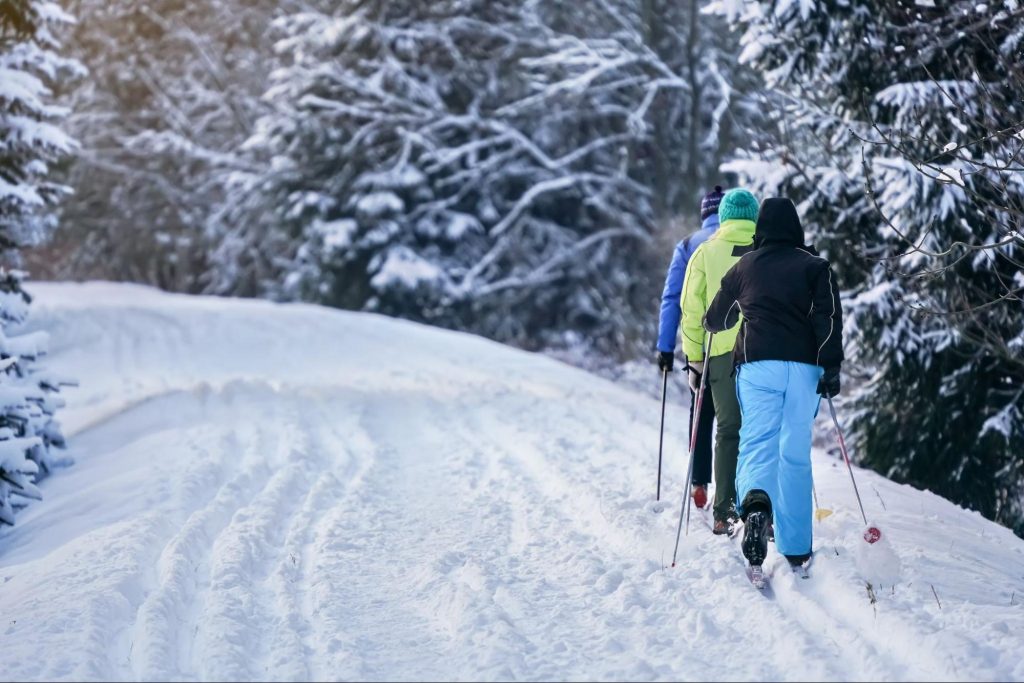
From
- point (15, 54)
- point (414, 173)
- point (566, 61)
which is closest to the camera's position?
point (15, 54)

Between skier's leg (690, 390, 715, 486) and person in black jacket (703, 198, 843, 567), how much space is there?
1.28 m

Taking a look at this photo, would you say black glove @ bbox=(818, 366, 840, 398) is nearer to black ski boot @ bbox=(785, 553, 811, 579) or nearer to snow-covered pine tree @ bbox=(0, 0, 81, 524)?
black ski boot @ bbox=(785, 553, 811, 579)

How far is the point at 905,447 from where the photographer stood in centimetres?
1053

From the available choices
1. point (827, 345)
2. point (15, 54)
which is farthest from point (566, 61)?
point (827, 345)

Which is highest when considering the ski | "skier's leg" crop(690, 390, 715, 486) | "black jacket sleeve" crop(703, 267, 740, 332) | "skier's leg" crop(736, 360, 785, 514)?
"black jacket sleeve" crop(703, 267, 740, 332)

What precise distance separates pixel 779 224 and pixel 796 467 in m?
1.30

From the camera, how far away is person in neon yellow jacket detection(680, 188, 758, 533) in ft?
21.8

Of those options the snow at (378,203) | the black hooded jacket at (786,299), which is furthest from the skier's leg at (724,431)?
the snow at (378,203)

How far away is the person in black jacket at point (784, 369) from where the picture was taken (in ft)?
19.1

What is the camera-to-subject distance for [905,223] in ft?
31.3

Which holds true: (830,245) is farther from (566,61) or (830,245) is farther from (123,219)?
(123,219)

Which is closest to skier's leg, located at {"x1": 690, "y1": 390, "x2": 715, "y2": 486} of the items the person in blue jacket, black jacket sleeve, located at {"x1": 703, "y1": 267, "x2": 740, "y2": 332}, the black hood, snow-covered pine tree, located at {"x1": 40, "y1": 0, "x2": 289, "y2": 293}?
the person in blue jacket

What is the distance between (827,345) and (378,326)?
15.2 m

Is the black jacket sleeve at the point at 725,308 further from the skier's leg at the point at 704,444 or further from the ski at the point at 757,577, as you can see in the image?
the ski at the point at 757,577
